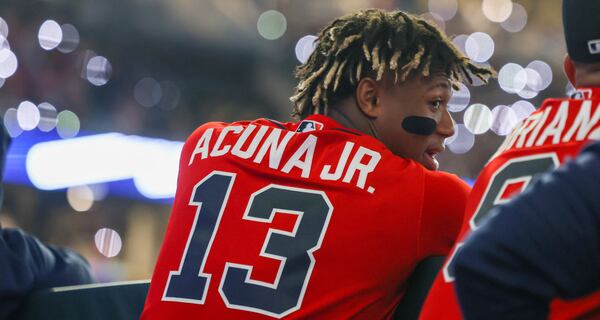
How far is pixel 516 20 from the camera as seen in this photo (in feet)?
39.7

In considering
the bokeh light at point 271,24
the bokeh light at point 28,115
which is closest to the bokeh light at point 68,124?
the bokeh light at point 28,115

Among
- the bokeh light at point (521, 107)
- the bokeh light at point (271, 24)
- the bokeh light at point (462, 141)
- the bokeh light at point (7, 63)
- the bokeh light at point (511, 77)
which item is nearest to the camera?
the bokeh light at point (7, 63)

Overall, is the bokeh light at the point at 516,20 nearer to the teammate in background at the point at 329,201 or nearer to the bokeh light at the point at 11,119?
the bokeh light at the point at 11,119

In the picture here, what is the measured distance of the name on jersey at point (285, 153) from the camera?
76.8 inches

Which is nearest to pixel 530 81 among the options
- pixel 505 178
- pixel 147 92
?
pixel 147 92

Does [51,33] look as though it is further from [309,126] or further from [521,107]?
[309,126]

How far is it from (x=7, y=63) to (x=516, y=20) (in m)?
6.84

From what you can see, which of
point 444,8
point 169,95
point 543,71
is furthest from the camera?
point 543,71

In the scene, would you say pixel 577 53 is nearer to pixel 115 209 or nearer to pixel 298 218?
pixel 298 218

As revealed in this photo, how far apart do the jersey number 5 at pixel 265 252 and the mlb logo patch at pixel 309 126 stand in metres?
0.18

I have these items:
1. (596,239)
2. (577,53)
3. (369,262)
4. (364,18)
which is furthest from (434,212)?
(596,239)

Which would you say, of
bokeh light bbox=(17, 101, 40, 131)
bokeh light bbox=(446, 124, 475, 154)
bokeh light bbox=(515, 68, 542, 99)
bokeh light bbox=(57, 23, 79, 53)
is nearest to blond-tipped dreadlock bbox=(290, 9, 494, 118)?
bokeh light bbox=(17, 101, 40, 131)

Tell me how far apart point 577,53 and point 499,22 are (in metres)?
10.6

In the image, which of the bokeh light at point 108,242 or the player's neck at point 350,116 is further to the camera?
the bokeh light at point 108,242
